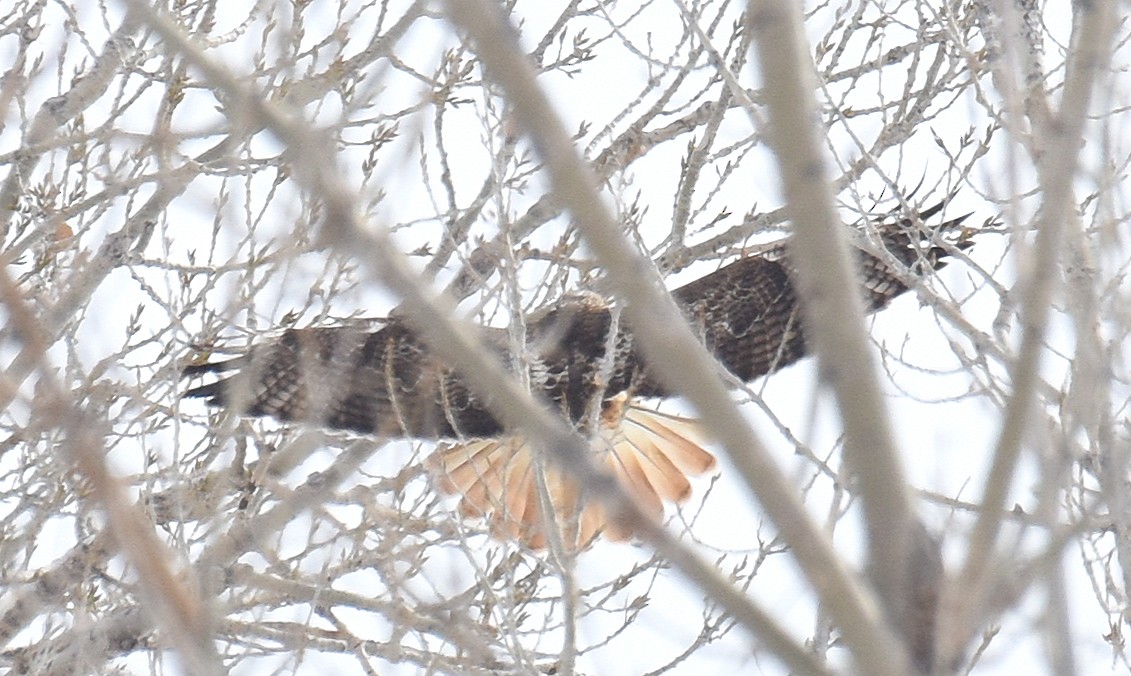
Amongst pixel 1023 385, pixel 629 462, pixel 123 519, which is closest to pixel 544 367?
pixel 629 462

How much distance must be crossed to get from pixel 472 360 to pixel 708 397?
0.20 metres

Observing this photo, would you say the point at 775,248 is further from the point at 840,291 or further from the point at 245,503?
the point at 840,291

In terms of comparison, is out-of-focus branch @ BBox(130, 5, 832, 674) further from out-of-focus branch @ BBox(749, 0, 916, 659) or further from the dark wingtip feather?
the dark wingtip feather

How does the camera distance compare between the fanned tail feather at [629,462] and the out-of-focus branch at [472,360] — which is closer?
the out-of-focus branch at [472,360]

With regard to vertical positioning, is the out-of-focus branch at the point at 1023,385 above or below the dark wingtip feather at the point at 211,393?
below

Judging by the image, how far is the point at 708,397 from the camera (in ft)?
4.21

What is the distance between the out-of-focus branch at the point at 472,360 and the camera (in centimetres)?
124

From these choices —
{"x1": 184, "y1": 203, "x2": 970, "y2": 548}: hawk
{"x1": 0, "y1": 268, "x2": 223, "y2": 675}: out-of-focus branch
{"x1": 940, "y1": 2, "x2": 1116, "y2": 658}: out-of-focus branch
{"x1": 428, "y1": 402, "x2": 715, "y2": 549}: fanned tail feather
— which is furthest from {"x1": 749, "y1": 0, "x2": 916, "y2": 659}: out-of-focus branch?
{"x1": 428, "y1": 402, "x2": 715, "y2": 549}: fanned tail feather

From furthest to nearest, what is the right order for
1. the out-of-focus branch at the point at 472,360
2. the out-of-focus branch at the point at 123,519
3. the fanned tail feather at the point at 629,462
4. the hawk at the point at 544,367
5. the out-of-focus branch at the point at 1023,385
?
the fanned tail feather at the point at 629,462
the hawk at the point at 544,367
the out-of-focus branch at the point at 1023,385
the out-of-focus branch at the point at 472,360
the out-of-focus branch at the point at 123,519

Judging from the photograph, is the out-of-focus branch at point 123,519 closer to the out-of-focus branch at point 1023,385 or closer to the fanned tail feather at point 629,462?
the out-of-focus branch at point 1023,385

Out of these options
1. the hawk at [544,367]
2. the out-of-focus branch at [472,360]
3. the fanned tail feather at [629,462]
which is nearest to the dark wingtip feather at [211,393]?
the hawk at [544,367]

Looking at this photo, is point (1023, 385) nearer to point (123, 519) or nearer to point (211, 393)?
point (123, 519)

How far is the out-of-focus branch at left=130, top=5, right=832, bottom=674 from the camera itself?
1.24 meters

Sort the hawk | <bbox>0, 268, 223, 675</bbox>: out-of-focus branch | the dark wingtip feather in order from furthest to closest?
the hawk → the dark wingtip feather → <bbox>0, 268, 223, 675</bbox>: out-of-focus branch
